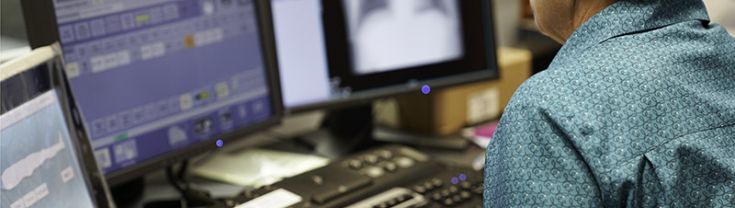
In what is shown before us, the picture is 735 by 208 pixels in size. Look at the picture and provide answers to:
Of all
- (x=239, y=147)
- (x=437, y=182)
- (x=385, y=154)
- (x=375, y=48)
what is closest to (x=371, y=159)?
(x=385, y=154)

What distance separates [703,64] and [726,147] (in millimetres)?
87

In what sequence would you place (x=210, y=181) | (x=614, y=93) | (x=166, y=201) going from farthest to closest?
(x=210, y=181) < (x=166, y=201) < (x=614, y=93)

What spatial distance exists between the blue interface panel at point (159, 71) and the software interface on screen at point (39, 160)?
0.51ft

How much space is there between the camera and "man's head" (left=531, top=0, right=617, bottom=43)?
102 cm

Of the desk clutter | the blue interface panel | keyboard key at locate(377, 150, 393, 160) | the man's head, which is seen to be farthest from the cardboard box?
the man's head

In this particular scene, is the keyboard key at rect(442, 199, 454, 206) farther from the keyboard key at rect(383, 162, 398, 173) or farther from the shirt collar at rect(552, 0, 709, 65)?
the shirt collar at rect(552, 0, 709, 65)

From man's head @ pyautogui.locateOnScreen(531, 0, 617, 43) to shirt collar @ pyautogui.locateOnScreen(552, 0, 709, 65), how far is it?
25mm

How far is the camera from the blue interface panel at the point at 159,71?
1.42 m

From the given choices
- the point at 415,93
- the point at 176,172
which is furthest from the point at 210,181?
the point at 415,93

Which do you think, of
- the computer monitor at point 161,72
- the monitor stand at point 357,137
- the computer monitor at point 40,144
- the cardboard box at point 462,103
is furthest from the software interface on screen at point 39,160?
the cardboard box at point 462,103

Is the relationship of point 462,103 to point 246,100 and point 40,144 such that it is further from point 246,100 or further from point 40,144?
point 40,144

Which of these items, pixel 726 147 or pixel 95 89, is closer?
pixel 726 147

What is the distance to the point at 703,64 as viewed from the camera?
38.6 inches

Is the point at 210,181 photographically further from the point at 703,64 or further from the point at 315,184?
the point at 703,64
